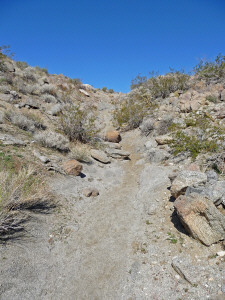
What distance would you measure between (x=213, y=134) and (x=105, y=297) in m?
7.77

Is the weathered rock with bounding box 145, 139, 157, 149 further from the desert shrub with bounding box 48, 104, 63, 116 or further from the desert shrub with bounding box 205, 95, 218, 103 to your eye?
the desert shrub with bounding box 48, 104, 63, 116

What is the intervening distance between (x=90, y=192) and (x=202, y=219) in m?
3.86

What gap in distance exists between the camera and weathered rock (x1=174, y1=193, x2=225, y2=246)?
369 centimetres

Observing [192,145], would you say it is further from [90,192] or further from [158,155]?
[90,192]

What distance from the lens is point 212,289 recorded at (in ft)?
9.44

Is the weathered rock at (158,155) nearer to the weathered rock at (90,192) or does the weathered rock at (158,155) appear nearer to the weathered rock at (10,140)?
the weathered rock at (90,192)

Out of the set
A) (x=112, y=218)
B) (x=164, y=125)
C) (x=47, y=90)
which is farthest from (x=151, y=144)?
(x=47, y=90)

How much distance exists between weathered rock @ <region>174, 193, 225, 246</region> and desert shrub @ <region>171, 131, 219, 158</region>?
408 centimetres

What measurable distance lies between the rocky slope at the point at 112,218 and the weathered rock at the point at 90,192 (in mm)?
36

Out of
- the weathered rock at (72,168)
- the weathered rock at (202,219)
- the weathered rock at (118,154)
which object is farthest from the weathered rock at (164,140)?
the weathered rock at (202,219)

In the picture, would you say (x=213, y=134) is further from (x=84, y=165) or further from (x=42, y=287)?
(x=42, y=287)

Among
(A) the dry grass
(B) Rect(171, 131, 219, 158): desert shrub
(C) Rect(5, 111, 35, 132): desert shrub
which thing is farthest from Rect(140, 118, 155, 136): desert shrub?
(A) the dry grass

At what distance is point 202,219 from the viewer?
153 inches

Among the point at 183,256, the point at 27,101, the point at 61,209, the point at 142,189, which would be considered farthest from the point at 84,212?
the point at 27,101
